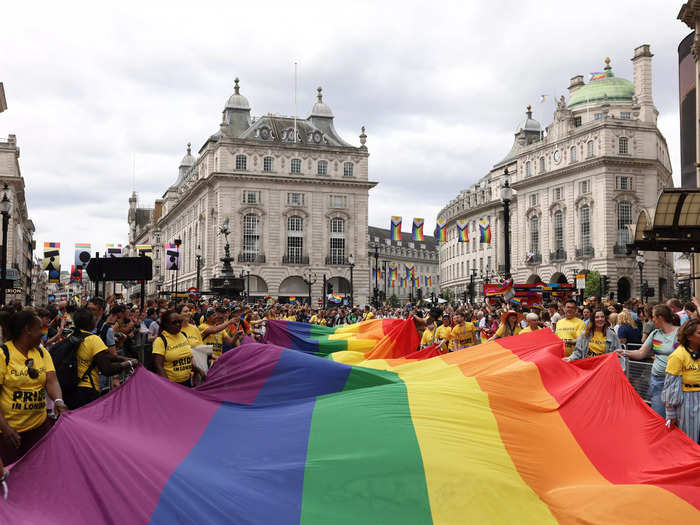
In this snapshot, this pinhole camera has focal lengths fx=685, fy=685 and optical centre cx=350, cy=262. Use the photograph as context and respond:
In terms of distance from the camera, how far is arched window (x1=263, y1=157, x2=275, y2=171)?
258 ft

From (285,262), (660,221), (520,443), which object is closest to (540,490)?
(520,443)

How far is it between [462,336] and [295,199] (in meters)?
66.4

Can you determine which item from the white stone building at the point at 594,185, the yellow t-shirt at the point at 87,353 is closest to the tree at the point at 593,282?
the white stone building at the point at 594,185

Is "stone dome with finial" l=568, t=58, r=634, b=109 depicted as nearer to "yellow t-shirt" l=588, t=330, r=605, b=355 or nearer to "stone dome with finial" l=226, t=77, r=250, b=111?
"stone dome with finial" l=226, t=77, r=250, b=111

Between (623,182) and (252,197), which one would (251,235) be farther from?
(623,182)

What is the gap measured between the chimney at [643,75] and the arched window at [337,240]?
3676cm

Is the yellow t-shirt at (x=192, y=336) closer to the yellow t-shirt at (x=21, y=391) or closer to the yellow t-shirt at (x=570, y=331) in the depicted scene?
the yellow t-shirt at (x=21, y=391)

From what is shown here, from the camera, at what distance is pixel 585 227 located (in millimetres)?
76375

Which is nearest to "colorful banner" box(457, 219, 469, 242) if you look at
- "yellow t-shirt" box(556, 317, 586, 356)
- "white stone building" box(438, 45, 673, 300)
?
"white stone building" box(438, 45, 673, 300)

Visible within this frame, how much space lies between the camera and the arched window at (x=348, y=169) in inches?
3191

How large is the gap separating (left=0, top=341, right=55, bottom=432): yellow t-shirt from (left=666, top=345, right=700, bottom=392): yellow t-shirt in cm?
654

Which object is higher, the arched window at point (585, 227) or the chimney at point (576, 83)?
the chimney at point (576, 83)

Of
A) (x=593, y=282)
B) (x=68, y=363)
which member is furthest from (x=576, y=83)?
(x=68, y=363)

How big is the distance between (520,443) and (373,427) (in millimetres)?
1438
